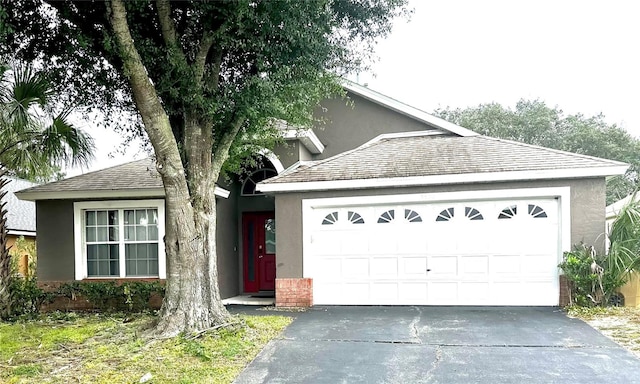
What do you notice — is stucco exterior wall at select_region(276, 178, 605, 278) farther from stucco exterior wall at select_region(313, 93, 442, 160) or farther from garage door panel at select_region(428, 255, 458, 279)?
stucco exterior wall at select_region(313, 93, 442, 160)

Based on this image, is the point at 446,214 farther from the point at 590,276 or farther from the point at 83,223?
the point at 83,223

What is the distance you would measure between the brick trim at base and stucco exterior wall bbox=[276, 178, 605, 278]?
16cm

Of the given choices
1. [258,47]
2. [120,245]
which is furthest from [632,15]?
[120,245]

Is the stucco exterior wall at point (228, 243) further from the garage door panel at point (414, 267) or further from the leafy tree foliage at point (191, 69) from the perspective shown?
the garage door panel at point (414, 267)

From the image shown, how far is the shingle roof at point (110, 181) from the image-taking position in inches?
445

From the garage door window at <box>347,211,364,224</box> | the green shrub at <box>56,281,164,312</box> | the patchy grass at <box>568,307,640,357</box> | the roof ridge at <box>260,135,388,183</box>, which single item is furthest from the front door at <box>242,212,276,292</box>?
the patchy grass at <box>568,307,640,357</box>

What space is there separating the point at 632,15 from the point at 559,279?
73.7 ft

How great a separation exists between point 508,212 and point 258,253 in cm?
695

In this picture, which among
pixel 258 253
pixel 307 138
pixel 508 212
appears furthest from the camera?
pixel 258 253

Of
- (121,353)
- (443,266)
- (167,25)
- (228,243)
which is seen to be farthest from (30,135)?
(443,266)

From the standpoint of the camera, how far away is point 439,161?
10891mm

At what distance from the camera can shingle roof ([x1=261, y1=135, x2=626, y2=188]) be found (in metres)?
9.90

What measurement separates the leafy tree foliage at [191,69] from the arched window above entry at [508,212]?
4761mm

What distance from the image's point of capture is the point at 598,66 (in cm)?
3969
